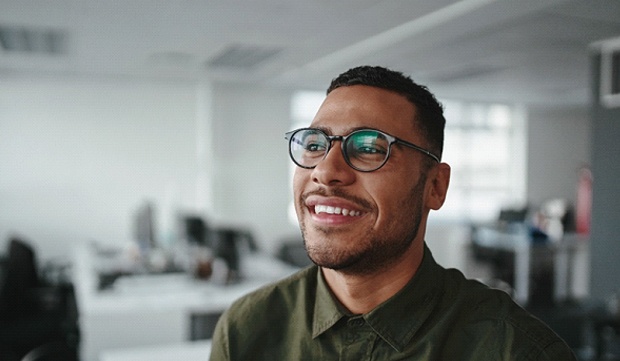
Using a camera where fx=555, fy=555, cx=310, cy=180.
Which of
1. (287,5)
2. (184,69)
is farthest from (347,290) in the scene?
(184,69)

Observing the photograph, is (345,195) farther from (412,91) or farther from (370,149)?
(412,91)

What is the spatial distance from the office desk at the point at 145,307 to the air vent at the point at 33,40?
6.68 ft

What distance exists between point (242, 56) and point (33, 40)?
1.89 m

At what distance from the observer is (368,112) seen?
133 centimetres

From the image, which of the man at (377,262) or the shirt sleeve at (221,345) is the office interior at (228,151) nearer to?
the shirt sleeve at (221,345)

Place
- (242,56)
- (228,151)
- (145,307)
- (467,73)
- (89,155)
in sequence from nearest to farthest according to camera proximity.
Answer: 1. (145,307)
2. (242,56)
3. (467,73)
4. (89,155)
5. (228,151)

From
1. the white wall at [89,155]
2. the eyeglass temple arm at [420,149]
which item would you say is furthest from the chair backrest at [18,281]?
the eyeglass temple arm at [420,149]

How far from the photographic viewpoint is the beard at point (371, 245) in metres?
1.26

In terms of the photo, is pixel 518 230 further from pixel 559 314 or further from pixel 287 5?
pixel 287 5

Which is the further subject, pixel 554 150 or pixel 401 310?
pixel 554 150

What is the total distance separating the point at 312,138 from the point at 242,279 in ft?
10.6

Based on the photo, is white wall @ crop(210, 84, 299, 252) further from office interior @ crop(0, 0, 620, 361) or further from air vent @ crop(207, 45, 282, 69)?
air vent @ crop(207, 45, 282, 69)

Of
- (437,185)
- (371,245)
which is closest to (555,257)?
(437,185)

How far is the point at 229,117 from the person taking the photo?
7254 millimetres
